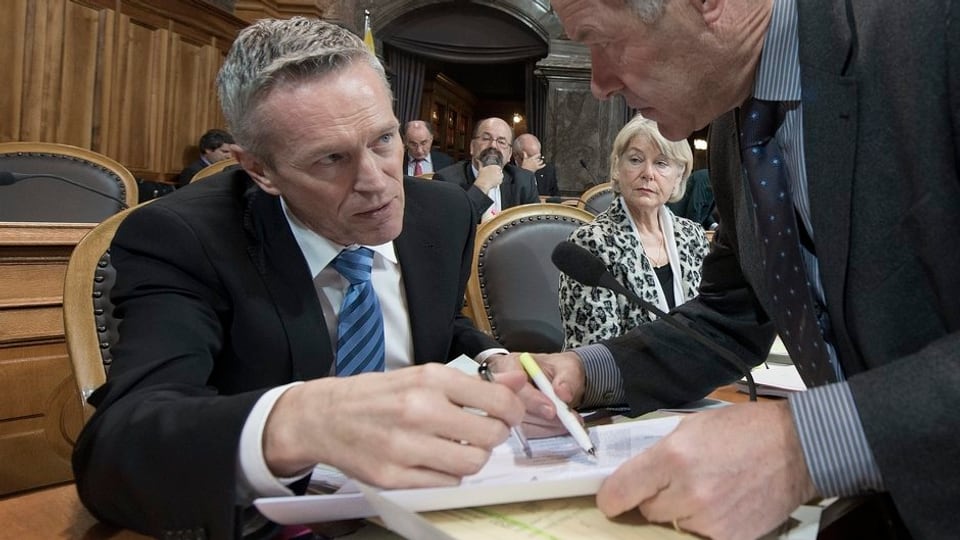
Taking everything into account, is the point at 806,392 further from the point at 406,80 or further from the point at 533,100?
the point at 533,100

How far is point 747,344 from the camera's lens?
1.16m

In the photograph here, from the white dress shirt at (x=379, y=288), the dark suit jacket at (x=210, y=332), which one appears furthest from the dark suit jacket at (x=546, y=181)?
the white dress shirt at (x=379, y=288)

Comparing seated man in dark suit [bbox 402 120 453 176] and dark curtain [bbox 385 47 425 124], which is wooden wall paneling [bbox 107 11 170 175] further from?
dark curtain [bbox 385 47 425 124]

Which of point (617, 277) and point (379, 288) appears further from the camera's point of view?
point (617, 277)

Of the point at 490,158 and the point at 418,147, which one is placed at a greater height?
the point at 418,147

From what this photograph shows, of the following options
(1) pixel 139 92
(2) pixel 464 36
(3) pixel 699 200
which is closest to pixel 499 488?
(3) pixel 699 200

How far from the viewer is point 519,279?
2076 millimetres

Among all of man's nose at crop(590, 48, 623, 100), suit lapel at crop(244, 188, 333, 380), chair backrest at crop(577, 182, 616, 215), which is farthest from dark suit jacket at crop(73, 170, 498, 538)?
chair backrest at crop(577, 182, 616, 215)

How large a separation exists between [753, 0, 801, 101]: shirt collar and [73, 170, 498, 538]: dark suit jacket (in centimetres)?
63

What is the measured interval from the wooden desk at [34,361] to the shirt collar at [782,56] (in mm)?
1689

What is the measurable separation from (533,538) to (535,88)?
11136 mm

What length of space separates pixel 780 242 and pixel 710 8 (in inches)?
11.7

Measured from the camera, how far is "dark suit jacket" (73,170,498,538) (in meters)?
0.68

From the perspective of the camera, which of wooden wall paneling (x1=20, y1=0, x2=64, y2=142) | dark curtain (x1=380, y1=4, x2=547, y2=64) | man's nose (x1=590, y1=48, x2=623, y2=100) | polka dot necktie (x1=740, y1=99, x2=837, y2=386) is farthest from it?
dark curtain (x1=380, y1=4, x2=547, y2=64)
